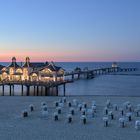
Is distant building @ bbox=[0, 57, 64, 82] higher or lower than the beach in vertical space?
higher

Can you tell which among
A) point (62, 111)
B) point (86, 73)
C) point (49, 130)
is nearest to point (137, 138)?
point (49, 130)

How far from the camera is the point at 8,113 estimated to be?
1977cm

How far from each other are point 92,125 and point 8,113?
5565 mm

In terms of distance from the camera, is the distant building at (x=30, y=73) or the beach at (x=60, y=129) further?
the distant building at (x=30, y=73)

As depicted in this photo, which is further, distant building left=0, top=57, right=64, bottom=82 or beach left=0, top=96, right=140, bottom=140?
distant building left=0, top=57, right=64, bottom=82

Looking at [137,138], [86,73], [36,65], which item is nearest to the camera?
[137,138]

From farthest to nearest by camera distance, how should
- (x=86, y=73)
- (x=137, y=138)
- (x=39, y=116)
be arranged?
1. (x=86, y=73)
2. (x=39, y=116)
3. (x=137, y=138)

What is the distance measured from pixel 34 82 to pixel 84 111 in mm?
28613

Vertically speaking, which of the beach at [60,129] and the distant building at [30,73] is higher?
the distant building at [30,73]

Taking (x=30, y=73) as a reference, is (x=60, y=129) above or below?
below

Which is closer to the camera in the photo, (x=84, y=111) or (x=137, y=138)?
(x=137, y=138)

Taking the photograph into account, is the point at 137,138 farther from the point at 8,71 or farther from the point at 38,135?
the point at 8,71

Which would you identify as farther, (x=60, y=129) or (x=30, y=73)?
(x=30, y=73)

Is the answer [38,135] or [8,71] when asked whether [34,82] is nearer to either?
[8,71]
